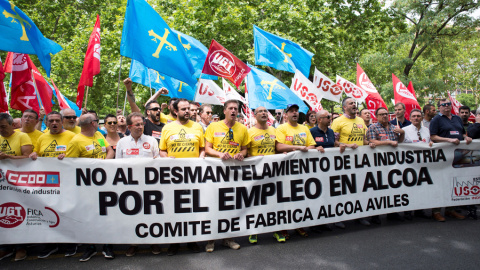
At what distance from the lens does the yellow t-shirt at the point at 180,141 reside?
4.86 metres

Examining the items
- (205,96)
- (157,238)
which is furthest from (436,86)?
(157,238)

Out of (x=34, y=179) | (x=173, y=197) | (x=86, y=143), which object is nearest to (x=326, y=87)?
(x=173, y=197)

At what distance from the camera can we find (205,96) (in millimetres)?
8914

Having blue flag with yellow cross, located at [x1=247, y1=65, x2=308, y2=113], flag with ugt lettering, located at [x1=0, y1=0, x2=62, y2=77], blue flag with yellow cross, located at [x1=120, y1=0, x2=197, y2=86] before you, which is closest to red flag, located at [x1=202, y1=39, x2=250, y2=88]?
blue flag with yellow cross, located at [x1=247, y1=65, x2=308, y2=113]

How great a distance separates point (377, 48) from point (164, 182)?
21.0 meters

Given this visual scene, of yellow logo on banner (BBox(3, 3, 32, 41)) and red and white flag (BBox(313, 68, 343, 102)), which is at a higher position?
yellow logo on banner (BBox(3, 3, 32, 41))

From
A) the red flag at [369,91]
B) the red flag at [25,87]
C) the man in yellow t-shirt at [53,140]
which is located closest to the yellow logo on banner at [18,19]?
the red flag at [25,87]

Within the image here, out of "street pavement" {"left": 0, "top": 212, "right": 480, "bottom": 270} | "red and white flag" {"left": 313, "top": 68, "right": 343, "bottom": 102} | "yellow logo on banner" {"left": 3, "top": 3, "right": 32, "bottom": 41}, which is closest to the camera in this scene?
"street pavement" {"left": 0, "top": 212, "right": 480, "bottom": 270}

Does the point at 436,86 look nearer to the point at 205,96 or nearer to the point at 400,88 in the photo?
the point at 400,88

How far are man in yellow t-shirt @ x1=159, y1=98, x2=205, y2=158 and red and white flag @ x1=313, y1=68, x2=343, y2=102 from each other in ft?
15.4

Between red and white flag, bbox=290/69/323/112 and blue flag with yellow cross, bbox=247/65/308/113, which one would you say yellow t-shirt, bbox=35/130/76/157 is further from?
red and white flag, bbox=290/69/323/112

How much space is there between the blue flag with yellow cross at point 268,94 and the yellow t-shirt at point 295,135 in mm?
1067

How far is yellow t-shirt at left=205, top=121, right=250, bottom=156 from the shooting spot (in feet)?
16.4

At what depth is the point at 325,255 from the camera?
176 inches
